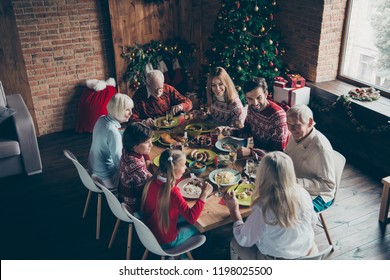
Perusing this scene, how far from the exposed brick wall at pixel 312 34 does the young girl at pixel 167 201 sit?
12.0ft

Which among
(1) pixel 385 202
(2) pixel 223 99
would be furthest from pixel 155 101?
(1) pixel 385 202

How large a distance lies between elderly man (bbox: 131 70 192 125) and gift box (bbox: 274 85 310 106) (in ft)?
5.77

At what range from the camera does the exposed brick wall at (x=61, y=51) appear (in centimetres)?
569

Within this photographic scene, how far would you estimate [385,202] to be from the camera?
158 inches

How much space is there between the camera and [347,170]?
197 inches

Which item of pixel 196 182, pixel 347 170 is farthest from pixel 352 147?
pixel 196 182

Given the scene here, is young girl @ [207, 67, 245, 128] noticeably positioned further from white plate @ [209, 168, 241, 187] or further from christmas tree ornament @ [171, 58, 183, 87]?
christmas tree ornament @ [171, 58, 183, 87]

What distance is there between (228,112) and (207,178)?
1.13 m

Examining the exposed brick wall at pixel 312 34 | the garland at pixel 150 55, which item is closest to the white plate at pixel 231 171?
the exposed brick wall at pixel 312 34

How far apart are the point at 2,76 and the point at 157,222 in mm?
3849

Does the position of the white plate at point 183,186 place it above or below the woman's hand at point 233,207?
below

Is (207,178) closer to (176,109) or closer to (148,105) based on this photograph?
(176,109)

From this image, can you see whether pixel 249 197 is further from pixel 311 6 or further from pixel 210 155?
pixel 311 6

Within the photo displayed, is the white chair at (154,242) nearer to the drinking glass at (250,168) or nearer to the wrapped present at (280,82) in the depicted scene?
the drinking glass at (250,168)
